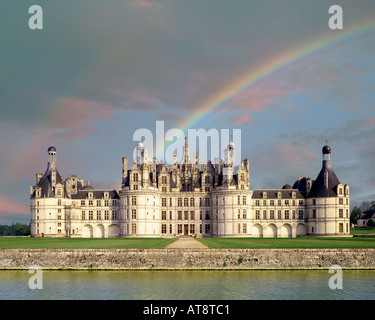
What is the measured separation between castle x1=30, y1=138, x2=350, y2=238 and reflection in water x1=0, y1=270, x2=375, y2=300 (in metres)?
41.1

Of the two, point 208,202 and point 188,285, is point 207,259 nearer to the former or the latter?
point 188,285

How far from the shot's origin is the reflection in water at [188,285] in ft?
115

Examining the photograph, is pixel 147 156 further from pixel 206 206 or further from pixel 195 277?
pixel 195 277

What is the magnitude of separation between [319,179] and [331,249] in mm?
43520

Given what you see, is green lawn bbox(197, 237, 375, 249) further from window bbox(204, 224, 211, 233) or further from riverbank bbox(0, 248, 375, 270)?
window bbox(204, 224, 211, 233)

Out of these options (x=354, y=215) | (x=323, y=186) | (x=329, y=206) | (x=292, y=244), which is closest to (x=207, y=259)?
(x=292, y=244)

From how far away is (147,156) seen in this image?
92.3 m

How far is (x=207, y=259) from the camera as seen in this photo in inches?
1927

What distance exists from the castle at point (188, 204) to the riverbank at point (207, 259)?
38378mm

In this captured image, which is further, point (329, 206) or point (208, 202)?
point (208, 202)

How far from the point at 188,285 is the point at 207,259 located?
1020 cm

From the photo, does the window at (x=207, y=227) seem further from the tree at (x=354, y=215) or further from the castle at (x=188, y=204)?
the tree at (x=354, y=215)
